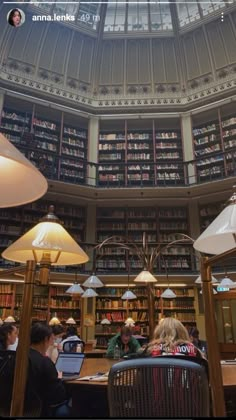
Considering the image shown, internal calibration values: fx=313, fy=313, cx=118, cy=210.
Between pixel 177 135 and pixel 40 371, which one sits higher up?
pixel 177 135

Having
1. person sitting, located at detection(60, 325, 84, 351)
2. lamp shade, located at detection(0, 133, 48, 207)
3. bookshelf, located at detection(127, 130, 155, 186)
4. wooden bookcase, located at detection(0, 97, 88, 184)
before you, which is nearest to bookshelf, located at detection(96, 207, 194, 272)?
bookshelf, located at detection(127, 130, 155, 186)

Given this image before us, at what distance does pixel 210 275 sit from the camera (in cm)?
97

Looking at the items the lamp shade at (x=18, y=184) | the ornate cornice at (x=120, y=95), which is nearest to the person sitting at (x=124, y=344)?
the lamp shade at (x=18, y=184)

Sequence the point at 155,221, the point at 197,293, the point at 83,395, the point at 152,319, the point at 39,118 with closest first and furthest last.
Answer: the point at 83,395
the point at 152,319
the point at 197,293
the point at 155,221
the point at 39,118

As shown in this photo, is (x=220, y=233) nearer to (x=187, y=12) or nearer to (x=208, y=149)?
(x=208, y=149)

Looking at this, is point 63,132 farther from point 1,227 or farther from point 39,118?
point 1,227

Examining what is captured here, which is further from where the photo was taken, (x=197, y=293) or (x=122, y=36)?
(x=122, y=36)

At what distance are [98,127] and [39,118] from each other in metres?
1.67

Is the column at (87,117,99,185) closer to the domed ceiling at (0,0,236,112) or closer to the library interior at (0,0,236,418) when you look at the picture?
the library interior at (0,0,236,418)

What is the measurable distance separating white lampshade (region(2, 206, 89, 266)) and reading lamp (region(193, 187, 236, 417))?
1.78 feet

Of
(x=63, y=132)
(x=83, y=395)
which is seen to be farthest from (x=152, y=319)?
(x=63, y=132)

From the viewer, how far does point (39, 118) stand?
8.77 metres

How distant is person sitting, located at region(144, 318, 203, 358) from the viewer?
2006mm

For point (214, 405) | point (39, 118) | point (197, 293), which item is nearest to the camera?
point (214, 405)
